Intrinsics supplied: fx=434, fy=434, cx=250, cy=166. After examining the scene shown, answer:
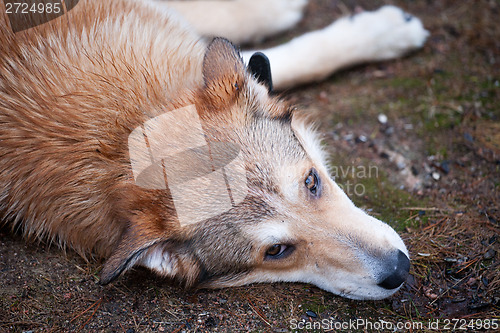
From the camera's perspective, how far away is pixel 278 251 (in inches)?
99.0

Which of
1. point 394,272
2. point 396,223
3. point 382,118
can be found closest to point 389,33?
point 382,118

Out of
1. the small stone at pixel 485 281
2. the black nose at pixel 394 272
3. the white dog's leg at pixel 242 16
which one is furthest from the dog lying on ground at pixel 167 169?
the white dog's leg at pixel 242 16

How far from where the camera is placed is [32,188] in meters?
2.59

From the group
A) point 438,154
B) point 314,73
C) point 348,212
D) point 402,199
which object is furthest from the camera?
point 314,73

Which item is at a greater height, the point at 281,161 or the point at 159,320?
the point at 281,161

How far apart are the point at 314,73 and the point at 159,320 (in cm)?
265

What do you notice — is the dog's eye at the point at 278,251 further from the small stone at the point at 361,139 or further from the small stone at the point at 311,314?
the small stone at the point at 361,139

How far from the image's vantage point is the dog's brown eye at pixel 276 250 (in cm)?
248

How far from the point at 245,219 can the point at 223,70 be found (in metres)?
0.93

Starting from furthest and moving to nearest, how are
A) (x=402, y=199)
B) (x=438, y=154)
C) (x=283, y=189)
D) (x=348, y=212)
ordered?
1. (x=438, y=154)
2. (x=402, y=199)
3. (x=348, y=212)
4. (x=283, y=189)

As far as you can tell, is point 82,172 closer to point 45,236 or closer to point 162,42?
point 45,236

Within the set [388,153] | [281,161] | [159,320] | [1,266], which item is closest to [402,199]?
[388,153]

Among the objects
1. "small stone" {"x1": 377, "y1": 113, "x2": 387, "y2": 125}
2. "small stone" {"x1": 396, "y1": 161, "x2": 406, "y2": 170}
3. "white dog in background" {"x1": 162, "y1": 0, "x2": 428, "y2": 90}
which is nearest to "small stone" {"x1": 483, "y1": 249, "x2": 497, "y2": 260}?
"small stone" {"x1": 396, "y1": 161, "x2": 406, "y2": 170}

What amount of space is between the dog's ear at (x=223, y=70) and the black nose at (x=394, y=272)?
129 centimetres
